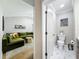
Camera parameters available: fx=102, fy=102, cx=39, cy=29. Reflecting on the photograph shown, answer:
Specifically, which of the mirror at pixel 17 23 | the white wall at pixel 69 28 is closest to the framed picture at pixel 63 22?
the white wall at pixel 69 28

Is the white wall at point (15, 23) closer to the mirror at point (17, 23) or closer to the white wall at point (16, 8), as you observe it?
the mirror at point (17, 23)

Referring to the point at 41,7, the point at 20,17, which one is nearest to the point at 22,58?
the point at 20,17

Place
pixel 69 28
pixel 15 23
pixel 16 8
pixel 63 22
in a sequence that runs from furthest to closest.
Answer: pixel 63 22 → pixel 69 28 → pixel 15 23 → pixel 16 8

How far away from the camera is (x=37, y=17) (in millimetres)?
3367

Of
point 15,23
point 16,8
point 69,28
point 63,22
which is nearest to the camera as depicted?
point 16,8

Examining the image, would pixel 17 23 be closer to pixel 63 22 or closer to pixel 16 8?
Answer: pixel 16 8

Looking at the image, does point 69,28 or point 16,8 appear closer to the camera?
point 16,8

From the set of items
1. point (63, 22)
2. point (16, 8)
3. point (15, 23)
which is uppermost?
point (16, 8)

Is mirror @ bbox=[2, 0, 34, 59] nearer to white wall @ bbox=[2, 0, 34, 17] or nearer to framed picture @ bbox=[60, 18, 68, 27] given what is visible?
white wall @ bbox=[2, 0, 34, 17]

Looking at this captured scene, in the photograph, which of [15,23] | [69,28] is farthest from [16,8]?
[69,28]

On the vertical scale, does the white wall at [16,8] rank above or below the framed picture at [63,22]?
above

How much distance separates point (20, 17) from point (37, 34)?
136 cm

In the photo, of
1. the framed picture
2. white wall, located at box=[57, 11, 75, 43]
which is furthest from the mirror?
the framed picture

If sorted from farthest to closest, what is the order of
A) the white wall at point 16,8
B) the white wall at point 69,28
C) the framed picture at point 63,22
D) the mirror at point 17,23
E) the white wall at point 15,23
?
the framed picture at point 63,22 < the white wall at point 69,28 < the white wall at point 15,23 < the mirror at point 17,23 < the white wall at point 16,8
